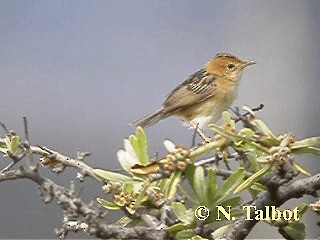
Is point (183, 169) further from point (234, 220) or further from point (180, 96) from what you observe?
point (180, 96)

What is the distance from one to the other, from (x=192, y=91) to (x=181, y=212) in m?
0.50

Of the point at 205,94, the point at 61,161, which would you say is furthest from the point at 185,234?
the point at 205,94

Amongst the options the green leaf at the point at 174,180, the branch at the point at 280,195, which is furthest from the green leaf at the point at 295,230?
the green leaf at the point at 174,180

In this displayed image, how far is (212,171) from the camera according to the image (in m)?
0.42

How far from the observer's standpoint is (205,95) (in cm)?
97

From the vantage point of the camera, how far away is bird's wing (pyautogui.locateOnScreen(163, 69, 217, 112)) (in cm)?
87

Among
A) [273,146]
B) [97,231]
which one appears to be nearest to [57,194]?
[97,231]

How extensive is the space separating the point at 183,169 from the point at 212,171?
1.2 inches

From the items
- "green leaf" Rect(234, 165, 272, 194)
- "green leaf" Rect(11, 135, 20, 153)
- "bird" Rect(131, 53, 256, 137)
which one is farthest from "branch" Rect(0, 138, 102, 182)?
"bird" Rect(131, 53, 256, 137)

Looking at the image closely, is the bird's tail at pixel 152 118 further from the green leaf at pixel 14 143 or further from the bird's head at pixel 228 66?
the green leaf at pixel 14 143

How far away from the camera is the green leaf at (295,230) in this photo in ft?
1.57

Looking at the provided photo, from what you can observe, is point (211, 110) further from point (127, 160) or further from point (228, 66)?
point (127, 160)

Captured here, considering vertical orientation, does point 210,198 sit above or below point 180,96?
below

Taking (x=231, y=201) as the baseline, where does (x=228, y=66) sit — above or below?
above
